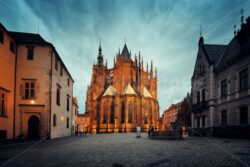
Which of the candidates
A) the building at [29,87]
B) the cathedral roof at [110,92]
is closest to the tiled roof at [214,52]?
the building at [29,87]

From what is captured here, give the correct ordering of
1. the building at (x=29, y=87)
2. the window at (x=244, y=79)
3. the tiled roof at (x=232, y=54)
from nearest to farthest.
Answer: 1. the building at (x=29, y=87)
2. the window at (x=244, y=79)
3. the tiled roof at (x=232, y=54)

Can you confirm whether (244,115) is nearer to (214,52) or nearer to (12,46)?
(214,52)

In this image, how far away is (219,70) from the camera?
27547 mm

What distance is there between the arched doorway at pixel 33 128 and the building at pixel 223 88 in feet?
68.6

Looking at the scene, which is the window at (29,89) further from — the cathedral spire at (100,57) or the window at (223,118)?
the cathedral spire at (100,57)

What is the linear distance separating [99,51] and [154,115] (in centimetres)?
4186

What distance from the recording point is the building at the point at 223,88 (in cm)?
2216

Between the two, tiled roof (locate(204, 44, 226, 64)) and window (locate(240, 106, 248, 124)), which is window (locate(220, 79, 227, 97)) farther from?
window (locate(240, 106, 248, 124))

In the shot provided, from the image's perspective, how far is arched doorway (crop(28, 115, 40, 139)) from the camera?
21.7 meters

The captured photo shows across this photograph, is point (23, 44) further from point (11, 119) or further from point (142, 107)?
point (142, 107)

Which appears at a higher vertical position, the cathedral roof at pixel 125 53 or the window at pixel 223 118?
the cathedral roof at pixel 125 53

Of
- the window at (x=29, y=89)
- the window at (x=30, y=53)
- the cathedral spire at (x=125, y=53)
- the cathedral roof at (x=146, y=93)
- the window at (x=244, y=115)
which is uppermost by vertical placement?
the cathedral spire at (x=125, y=53)

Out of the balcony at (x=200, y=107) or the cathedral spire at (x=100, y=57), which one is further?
the cathedral spire at (x=100, y=57)

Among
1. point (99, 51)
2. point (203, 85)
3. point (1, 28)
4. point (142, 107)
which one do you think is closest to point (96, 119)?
point (142, 107)
